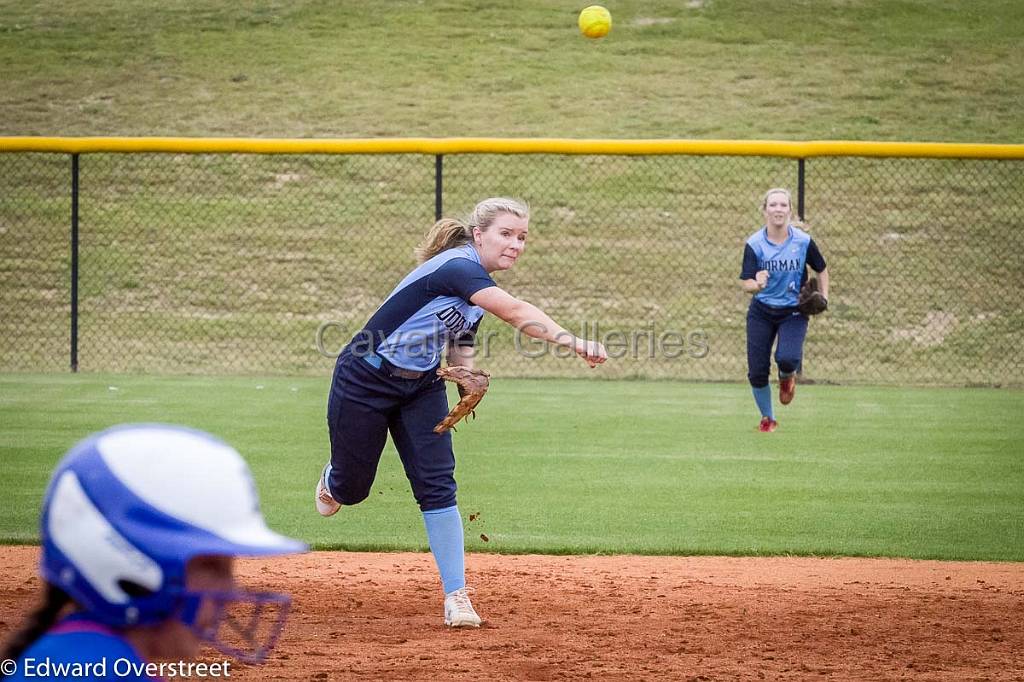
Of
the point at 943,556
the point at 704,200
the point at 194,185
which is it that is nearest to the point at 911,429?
the point at 943,556

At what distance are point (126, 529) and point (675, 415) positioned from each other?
32.9ft

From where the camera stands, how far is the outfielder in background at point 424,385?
503 centimetres

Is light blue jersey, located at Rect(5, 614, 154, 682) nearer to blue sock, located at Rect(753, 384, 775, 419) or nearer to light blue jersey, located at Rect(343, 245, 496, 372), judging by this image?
light blue jersey, located at Rect(343, 245, 496, 372)

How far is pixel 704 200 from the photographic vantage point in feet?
65.2

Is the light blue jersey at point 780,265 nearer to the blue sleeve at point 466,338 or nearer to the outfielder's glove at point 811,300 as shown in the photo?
the outfielder's glove at point 811,300

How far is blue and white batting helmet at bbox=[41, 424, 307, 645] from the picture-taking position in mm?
1656

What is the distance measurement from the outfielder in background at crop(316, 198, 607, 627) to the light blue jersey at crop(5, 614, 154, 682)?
3.30 m

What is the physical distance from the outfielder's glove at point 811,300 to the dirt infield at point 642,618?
4.12 metres

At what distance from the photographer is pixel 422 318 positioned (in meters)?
5.05

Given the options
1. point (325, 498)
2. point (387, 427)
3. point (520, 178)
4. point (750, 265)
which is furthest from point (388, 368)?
point (520, 178)

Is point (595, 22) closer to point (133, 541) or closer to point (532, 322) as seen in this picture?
point (532, 322)

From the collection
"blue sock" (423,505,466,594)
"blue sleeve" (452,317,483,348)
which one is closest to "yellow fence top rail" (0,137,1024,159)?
"blue sleeve" (452,317,483,348)

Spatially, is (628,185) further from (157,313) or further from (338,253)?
(157,313)

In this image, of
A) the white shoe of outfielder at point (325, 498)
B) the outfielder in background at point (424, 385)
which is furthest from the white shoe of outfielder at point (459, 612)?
the white shoe of outfielder at point (325, 498)
